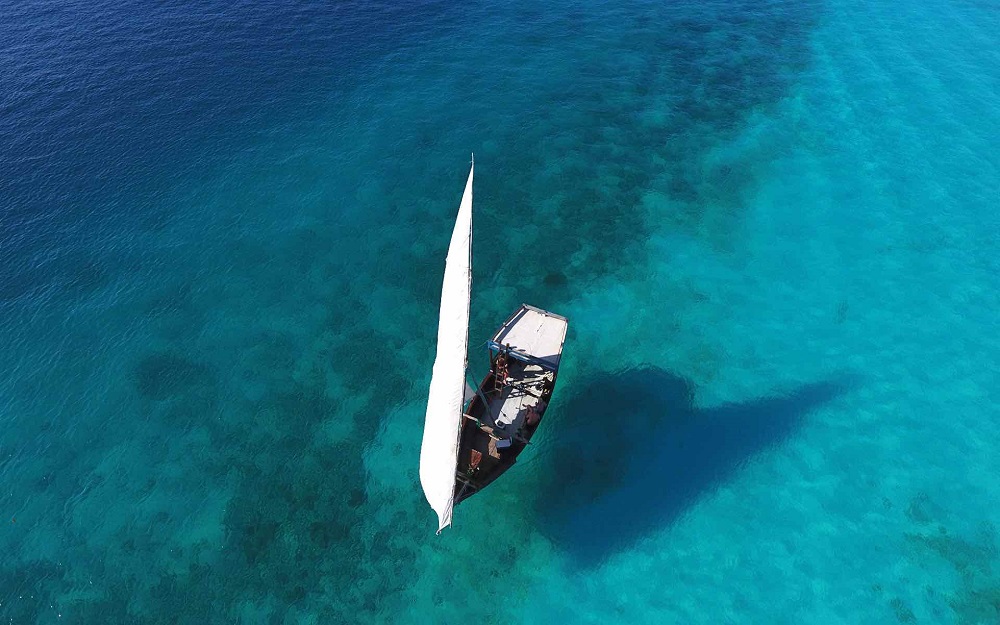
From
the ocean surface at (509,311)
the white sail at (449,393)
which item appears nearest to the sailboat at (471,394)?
the white sail at (449,393)

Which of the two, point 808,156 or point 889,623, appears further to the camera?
point 808,156

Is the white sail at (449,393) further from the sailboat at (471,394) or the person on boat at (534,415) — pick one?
the person on boat at (534,415)

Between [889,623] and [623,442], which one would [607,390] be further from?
[889,623]

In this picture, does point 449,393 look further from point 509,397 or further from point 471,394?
point 509,397

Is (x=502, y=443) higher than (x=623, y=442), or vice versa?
(x=502, y=443)

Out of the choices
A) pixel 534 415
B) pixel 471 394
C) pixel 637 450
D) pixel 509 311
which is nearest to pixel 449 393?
pixel 471 394

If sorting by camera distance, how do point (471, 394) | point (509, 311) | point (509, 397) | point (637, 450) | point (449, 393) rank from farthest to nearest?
point (509, 311) < point (637, 450) < point (509, 397) < point (471, 394) < point (449, 393)

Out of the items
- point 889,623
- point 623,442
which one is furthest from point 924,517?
point 623,442
